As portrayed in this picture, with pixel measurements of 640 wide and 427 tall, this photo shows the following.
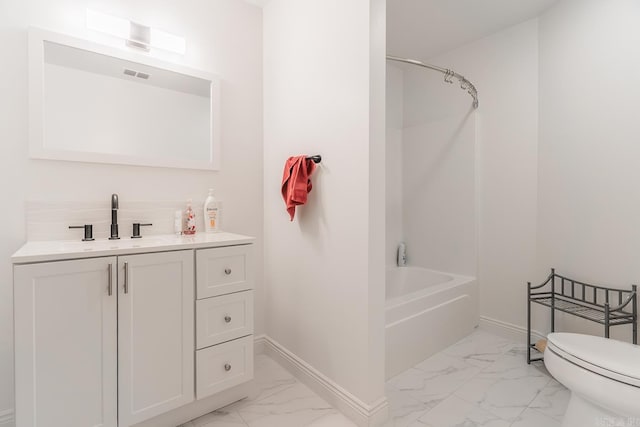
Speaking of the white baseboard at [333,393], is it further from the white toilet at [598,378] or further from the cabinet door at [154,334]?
the white toilet at [598,378]

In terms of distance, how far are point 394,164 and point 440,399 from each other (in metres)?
2.17

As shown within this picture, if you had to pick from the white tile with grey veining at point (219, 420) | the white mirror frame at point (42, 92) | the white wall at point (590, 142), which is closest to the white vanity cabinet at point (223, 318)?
the white tile with grey veining at point (219, 420)

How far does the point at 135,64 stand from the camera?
174 centimetres

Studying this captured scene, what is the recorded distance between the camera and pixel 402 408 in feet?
5.38

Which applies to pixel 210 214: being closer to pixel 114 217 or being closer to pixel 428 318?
pixel 114 217

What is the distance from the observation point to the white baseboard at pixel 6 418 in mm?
1414

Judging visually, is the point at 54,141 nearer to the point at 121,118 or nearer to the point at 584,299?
the point at 121,118

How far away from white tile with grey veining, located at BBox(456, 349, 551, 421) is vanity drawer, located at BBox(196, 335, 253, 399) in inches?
48.6

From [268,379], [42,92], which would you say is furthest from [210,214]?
[268,379]

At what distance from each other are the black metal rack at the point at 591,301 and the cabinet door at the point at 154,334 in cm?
219

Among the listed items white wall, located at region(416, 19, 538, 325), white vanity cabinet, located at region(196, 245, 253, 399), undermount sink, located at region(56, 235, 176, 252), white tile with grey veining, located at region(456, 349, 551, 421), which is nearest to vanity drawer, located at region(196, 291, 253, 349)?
white vanity cabinet, located at region(196, 245, 253, 399)

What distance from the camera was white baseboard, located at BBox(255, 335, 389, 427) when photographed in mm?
1492

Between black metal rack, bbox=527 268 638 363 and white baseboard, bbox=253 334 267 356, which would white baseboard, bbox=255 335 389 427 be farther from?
black metal rack, bbox=527 268 638 363

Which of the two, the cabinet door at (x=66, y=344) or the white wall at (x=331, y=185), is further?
the white wall at (x=331, y=185)
